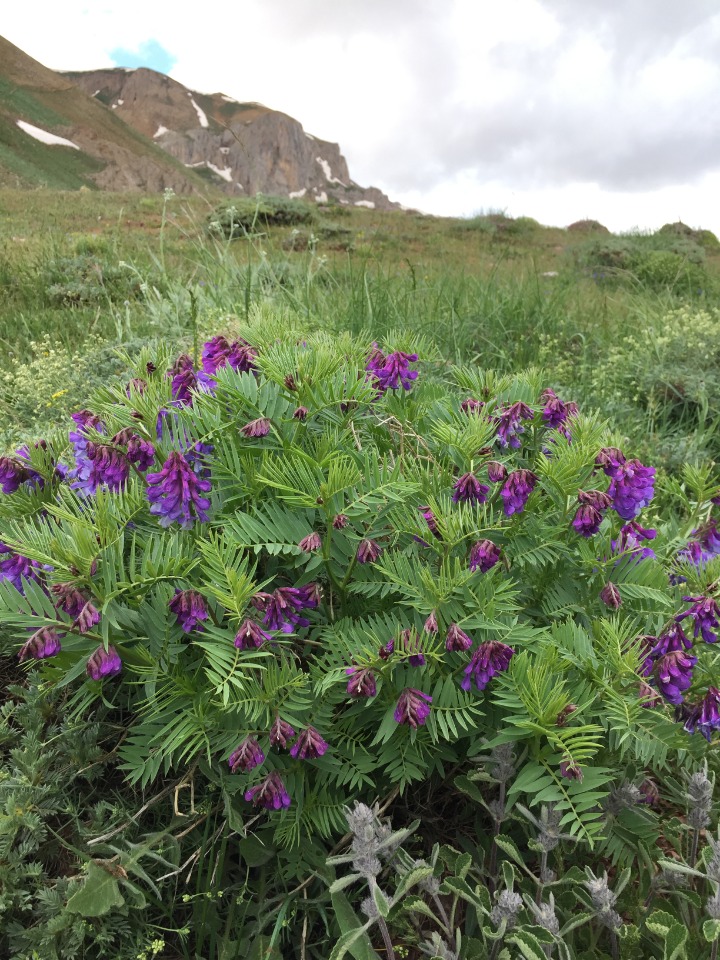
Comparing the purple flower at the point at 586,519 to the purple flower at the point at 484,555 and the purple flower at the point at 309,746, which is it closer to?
the purple flower at the point at 484,555

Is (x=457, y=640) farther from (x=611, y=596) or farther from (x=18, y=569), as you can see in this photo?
(x=18, y=569)

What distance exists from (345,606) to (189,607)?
401 millimetres

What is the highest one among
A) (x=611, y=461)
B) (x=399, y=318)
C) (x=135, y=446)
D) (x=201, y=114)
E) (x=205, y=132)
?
(x=201, y=114)

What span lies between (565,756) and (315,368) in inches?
40.7

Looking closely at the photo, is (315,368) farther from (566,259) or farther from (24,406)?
(566,259)

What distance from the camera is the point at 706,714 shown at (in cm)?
135

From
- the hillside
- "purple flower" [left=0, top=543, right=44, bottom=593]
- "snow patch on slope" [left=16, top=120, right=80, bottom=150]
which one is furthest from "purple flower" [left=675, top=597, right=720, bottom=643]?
"snow patch on slope" [left=16, top=120, right=80, bottom=150]

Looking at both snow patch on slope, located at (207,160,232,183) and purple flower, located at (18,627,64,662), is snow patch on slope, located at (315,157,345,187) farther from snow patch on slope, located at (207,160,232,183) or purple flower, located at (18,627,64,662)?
purple flower, located at (18,627,64,662)

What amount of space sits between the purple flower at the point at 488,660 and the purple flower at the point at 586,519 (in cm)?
34

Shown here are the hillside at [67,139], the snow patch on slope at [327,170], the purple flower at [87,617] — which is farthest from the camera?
the snow patch on slope at [327,170]

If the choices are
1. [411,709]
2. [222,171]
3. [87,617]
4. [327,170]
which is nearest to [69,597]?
[87,617]

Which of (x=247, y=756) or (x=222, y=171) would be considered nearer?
(x=247, y=756)

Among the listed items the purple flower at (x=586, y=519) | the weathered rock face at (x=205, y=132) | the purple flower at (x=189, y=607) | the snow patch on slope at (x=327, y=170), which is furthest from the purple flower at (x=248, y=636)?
the snow patch on slope at (x=327, y=170)

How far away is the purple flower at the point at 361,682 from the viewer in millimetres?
1170
